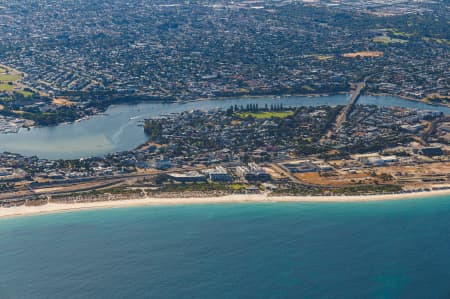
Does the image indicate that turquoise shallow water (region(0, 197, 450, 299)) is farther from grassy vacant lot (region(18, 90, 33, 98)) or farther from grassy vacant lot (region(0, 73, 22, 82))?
grassy vacant lot (region(0, 73, 22, 82))

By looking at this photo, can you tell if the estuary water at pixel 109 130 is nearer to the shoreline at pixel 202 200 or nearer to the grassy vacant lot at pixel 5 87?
the shoreline at pixel 202 200

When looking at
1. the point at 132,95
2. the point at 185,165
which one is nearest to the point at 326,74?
the point at 132,95

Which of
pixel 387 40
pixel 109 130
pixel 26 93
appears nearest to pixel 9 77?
pixel 26 93

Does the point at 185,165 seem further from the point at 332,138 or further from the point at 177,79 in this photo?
the point at 177,79

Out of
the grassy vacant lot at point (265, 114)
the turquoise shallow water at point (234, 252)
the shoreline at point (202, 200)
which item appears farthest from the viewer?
the grassy vacant lot at point (265, 114)

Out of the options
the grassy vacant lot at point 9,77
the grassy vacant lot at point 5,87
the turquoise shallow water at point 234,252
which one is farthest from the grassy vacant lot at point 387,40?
the turquoise shallow water at point 234,252

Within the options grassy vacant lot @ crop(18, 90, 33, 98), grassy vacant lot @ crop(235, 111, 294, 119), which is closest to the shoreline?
grassy vacant lot @ crop(235, 111, 294, 119)
